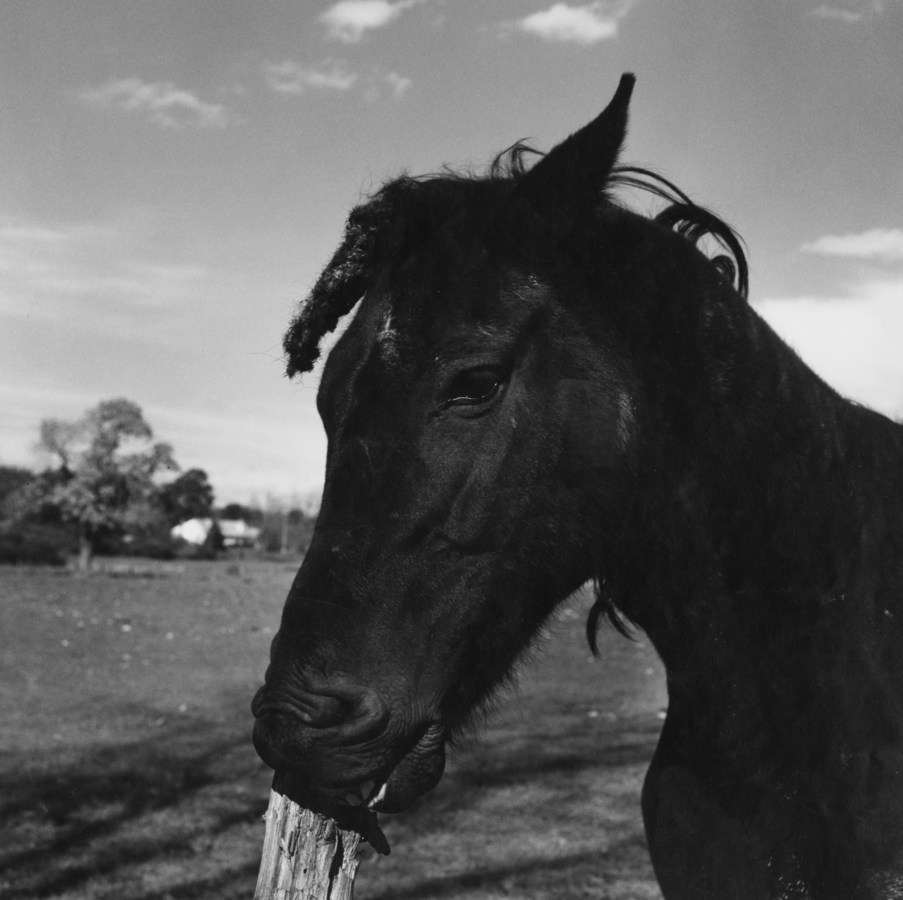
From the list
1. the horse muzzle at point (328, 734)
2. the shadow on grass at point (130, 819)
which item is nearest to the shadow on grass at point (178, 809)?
the shadow on grass at point (130, 819)

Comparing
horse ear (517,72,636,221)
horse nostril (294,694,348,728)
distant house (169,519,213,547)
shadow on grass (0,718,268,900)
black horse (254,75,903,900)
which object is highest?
horse ear (517,72,636,221)

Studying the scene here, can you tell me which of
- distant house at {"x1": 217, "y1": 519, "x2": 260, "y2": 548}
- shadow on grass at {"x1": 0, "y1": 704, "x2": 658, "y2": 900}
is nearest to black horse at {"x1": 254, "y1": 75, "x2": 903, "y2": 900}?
shadow on grass at {"x1": 0, "y1": 704, "x2": 658, "y2": 900}

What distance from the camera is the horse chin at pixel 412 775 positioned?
6.98ft

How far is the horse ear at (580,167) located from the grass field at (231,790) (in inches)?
41.8

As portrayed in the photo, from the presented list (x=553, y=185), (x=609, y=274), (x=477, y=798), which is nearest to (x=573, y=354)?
(x=609, y=274)

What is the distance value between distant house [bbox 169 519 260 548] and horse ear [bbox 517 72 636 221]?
85.3m

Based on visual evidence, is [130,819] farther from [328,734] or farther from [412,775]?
[328,734]

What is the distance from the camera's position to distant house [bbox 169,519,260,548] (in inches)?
3848

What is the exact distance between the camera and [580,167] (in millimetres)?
2322

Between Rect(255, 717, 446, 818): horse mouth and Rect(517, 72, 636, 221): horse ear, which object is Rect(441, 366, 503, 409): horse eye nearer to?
Rect(517, 72, 636, 221): horse ear

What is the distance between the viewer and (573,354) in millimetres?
2291

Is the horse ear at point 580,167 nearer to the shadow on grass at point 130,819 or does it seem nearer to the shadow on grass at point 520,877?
the shadow on grass at point 520,877

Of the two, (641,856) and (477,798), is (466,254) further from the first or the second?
(477,798)

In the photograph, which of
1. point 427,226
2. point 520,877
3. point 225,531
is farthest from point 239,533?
point 427,226
